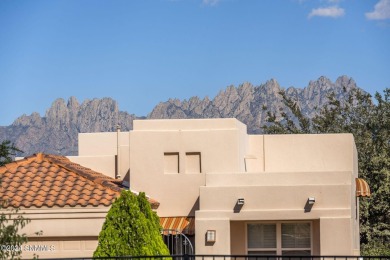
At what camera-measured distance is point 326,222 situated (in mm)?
26250

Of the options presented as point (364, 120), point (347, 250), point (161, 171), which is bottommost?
point (347, 250)

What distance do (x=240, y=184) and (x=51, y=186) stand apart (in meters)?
5.31

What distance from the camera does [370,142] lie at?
2063 inches

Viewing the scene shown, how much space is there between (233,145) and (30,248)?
23.2 ft

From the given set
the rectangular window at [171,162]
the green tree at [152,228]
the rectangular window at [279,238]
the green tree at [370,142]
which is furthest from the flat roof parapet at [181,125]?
the green tree at [370,142]

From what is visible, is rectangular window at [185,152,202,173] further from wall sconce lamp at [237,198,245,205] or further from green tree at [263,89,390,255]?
green tree at [263,89,390,255]

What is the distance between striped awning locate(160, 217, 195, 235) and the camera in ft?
90.6

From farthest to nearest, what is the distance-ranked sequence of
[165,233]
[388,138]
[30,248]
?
1. [388,138]
2. [165,233]
3. [30,248]

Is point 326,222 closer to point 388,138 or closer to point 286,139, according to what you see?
point 286,139

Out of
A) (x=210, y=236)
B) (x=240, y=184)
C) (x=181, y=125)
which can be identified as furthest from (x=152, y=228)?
(x=181, y=125)

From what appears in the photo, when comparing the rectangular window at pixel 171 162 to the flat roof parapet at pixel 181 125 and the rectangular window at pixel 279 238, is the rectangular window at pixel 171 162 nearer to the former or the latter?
the flat roof parapet at pixel 181 125

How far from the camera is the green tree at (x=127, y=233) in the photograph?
70.7 ft

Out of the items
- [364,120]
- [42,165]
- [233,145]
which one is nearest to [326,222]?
[233,145]

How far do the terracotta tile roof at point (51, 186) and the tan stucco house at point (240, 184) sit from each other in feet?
1.78
